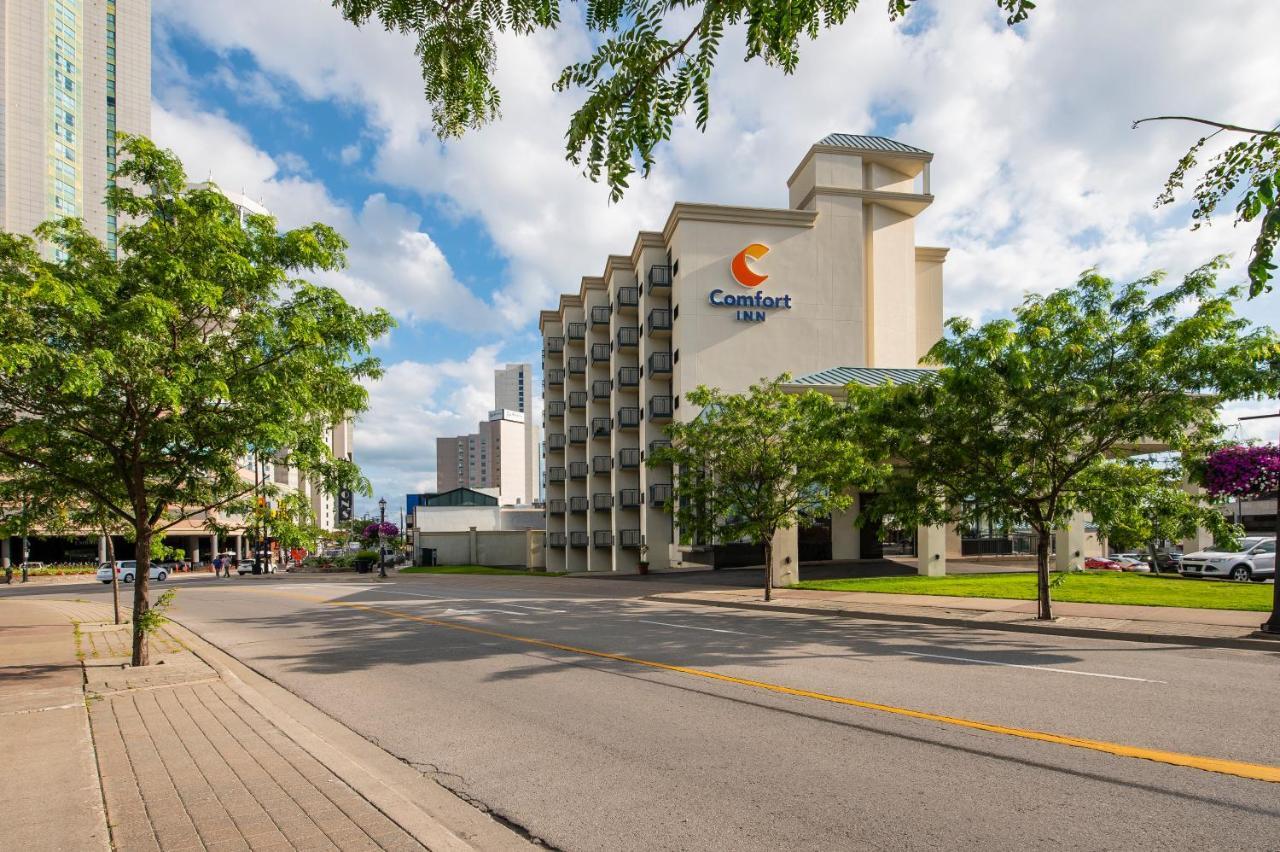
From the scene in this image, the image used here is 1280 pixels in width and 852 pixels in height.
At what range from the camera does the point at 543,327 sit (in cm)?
6875

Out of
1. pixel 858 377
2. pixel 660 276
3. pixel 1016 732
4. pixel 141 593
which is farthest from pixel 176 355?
pixel 660 276

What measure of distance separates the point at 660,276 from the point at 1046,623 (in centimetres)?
3652

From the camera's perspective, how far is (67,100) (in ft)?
291

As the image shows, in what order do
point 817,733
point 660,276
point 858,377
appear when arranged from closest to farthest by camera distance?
point 817,733
point 858,377
point 660,276

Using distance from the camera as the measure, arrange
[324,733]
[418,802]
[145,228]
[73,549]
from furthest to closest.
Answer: [73,549] → [145,228] → [324,733] → [418,802]

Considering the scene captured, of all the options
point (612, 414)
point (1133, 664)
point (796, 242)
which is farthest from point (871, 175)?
point (1133, 664)

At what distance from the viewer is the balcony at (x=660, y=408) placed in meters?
48.7

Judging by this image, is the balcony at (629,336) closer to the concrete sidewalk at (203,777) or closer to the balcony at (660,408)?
the balcony at (660,408)

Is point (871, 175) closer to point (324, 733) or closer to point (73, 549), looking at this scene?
point (324, 733)

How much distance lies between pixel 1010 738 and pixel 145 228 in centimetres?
1299

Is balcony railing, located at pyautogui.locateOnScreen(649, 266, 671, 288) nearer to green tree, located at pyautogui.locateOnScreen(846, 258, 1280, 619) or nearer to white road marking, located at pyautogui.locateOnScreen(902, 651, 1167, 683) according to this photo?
green tree, located at pyautogui.locateOnScreen(846, 258, 1280, 619)

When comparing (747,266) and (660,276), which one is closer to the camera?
(747,266)

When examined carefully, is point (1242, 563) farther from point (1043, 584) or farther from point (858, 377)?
point (1043, 584)

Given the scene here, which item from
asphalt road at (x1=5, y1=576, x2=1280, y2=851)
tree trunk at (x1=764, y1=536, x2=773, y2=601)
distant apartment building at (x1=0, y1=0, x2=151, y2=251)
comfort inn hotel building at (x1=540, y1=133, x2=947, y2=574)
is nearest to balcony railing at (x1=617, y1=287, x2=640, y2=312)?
comfort inn hotel building at (x1=540, y1=133, x2=947, y2=574)
